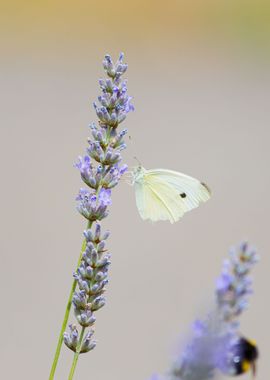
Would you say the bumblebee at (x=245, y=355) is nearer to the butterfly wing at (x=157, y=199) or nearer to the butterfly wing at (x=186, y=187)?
the butterfly wing at (x=157, y=199)

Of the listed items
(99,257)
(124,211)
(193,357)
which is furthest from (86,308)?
(124,211)

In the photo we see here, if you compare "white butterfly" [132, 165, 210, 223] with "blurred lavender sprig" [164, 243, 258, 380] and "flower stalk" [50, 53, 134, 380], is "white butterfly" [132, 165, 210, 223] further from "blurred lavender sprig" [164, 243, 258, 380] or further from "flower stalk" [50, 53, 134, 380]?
"blurred lavender sprig" [164, 243, 258, 380]

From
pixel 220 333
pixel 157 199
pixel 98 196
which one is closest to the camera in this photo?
pixel 220 333

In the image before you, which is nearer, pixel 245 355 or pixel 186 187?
pixel 245 355

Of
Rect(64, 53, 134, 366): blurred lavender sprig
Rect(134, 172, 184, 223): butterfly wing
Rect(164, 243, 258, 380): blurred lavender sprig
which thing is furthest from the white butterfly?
Rect(164, 243, 258, 380): blurred lavender sprig

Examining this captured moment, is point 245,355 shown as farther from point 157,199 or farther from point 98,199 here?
point 157,199

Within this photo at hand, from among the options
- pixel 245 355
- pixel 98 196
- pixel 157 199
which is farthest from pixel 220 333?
pixel 157 199

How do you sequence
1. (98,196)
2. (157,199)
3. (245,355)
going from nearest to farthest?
(245,355) → (98,196) → (157,199)
